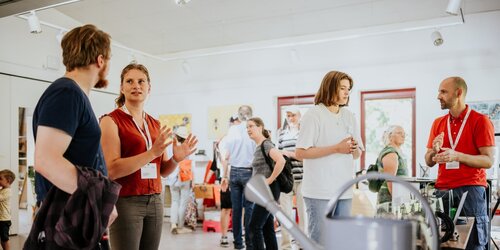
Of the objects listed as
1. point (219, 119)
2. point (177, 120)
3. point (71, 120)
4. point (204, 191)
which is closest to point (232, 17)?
point (219, 119)

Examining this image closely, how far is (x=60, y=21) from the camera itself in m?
6.91

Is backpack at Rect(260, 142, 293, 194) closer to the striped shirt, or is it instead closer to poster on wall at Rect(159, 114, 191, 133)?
the striped shirt

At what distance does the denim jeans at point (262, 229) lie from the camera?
12.5 ft

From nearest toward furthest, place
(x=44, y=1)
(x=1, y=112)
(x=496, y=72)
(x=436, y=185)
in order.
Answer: (x=436, y=185)
(x=44, y=1)
(x=496, y=72)
(x=1, y=112)

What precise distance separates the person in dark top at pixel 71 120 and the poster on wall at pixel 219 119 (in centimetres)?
562

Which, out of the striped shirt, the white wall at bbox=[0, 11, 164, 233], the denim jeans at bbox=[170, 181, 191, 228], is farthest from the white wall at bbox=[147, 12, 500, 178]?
the white wall at bbox=[0, 11, 164, 233]

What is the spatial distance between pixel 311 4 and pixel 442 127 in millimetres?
3587

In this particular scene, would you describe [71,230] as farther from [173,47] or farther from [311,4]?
[173,47]

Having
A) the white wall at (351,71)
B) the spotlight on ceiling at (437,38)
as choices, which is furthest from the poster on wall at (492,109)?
the spotlight on ceiling at (437,38)

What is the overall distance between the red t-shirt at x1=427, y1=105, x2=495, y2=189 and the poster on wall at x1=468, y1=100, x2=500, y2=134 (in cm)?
324

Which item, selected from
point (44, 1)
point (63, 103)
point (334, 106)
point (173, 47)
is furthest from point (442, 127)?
point (173, 47)

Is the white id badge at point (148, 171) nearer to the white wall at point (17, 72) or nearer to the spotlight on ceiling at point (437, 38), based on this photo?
the spotlight on ceiling at point (437, 38)

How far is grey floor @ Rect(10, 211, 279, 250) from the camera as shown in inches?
206

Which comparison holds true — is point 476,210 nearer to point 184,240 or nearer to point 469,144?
point 469,144
